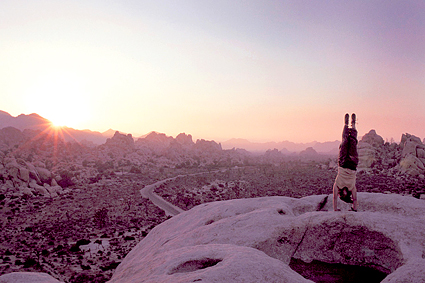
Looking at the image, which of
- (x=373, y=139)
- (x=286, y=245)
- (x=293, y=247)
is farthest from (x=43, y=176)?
(x=373, y=139)

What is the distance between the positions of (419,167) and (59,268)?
80.6 meters

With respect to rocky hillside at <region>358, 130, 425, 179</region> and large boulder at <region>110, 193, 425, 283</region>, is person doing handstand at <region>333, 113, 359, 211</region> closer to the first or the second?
large boulder at <region>110, 193, 425, 283</region>

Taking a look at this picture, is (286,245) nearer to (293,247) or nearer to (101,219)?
(293,247)

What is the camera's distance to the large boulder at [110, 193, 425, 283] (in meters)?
4.94

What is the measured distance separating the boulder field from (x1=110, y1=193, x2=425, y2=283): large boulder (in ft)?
0.05

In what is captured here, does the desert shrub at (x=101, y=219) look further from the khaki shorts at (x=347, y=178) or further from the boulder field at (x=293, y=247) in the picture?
the khaki shorts at (x=347, y=178)

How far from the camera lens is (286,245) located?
762cm

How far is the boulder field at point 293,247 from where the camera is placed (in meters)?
4.90

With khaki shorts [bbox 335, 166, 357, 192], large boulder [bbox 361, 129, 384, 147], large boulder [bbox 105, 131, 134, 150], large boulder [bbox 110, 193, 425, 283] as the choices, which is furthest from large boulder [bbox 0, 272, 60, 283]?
large boulder [bbox 105, 131, 134, 150]

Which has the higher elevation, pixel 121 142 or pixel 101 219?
pixel 121 142

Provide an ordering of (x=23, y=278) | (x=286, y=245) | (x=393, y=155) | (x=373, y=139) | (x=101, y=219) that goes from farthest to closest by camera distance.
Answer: (x=373, y=139) < (x=393, y=155) < (x=101, y=219) < (x=23, y=278) < (x=286, y=245)

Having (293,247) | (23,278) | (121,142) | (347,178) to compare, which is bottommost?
(121,142)

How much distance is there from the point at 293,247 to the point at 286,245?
0.85ft

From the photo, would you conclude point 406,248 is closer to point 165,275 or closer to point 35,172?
point 165,275
